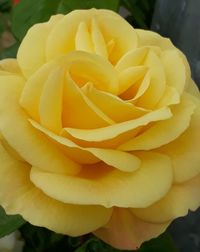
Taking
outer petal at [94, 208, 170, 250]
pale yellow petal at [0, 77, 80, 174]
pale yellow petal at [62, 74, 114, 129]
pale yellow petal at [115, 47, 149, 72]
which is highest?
pale yellow petal at [115, 47, 149, 72]

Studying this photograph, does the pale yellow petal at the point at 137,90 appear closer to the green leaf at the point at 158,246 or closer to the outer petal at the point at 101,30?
the outer petal at the point at 101,30

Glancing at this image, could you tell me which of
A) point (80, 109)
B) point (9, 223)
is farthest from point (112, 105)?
point (9, 223)

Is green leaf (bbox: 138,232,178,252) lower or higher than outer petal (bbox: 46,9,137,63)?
lower

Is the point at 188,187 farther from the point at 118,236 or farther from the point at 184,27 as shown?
the point at 184,27

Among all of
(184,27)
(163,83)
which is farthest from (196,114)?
(184,27)

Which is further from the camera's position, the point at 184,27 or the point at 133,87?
the point at 184,27

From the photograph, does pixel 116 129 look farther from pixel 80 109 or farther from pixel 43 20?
pixel 43 20

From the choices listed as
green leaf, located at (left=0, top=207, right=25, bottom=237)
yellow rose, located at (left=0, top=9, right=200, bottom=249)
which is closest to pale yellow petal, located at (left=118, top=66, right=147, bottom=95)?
yellow rose, located at (left=0, top=9, right=200, bottom=249)

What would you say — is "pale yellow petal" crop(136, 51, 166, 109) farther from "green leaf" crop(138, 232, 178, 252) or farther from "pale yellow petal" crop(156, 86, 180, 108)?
"green leaf" crop(138, 232, 178, 252)
